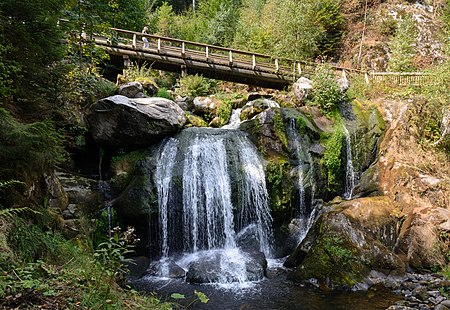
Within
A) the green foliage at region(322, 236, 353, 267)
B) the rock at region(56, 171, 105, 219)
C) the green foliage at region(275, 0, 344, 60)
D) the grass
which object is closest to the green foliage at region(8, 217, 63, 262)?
the grass

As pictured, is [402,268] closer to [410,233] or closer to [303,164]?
[410,233]

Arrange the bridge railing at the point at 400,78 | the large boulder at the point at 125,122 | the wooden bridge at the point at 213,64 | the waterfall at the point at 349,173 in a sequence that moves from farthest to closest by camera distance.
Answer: the wooden bridge at the point at 213,64 → the bridge railing at the point at 400,78 → the waterfall at the point at 349,173 → the large boulder at the point at 125,122

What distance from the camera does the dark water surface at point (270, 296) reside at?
6492 mm

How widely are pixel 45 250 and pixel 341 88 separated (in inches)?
455

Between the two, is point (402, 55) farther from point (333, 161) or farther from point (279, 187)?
point (279, 187)

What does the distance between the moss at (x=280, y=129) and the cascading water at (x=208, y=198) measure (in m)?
0.98

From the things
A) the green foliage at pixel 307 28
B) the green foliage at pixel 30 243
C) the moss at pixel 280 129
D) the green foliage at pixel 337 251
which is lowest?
the green foliage at pixel 337 251

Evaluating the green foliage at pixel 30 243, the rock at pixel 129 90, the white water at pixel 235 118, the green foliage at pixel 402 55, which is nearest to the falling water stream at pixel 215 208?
the white water at pixel 235 118

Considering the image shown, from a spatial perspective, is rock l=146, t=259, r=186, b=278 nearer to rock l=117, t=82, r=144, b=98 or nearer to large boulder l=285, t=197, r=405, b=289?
large boulder l=285, t=197, r=405, b=289

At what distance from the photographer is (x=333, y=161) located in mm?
11227

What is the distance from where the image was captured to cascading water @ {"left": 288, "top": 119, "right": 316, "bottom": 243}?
10312 mm

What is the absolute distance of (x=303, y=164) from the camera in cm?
1077

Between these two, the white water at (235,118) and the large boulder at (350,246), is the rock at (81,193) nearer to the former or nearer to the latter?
the large boulder at (350,246)

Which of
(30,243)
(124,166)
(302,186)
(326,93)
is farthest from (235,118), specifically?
(30,243)
